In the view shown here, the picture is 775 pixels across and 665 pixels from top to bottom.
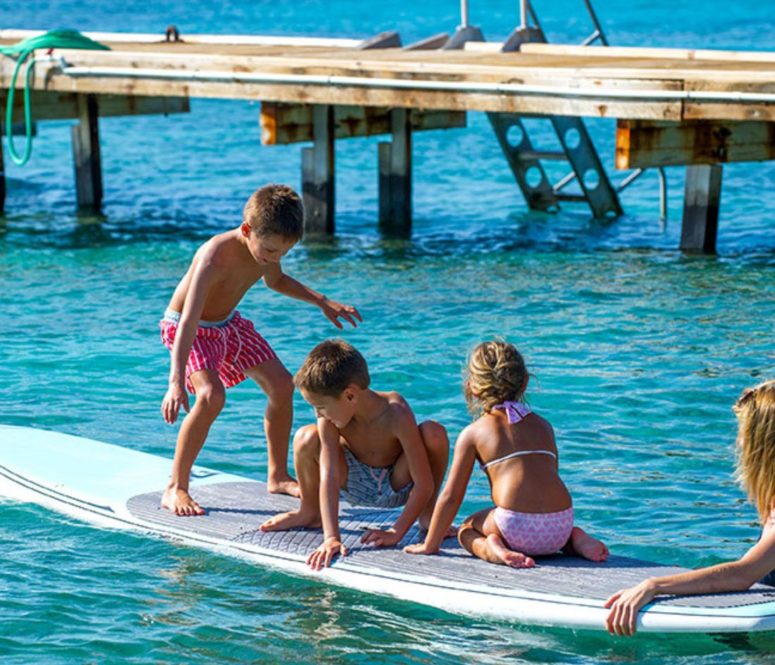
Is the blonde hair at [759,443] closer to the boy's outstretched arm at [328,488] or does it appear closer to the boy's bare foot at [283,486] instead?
the boy's outstretched arm at [328,488]

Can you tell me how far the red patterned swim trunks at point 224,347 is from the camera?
6.56 meters

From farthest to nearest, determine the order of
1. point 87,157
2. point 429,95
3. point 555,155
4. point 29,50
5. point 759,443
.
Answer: point 87,157 < point 555,155 < point 29,50 < point 429,95 < point 759,443

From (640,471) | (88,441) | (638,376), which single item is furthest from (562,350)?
(88,441)

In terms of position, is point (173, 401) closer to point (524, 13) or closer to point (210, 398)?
point (210, 398)

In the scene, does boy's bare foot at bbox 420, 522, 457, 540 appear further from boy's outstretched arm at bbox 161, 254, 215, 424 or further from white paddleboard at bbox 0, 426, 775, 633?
boy's outstretched arm at bbox 161, 254, 215, 424

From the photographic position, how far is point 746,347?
998cm

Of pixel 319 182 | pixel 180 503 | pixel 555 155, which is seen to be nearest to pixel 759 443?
pixel 180 503

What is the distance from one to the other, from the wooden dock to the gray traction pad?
556 centimetres

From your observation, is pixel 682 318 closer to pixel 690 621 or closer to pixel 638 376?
pixel 638 376

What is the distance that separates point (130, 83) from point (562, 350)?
17.2ft

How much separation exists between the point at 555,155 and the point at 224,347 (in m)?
9.27

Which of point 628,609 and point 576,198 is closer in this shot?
point 628,609

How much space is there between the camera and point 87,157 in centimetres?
1608

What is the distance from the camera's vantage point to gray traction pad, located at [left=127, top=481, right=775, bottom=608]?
551cm
